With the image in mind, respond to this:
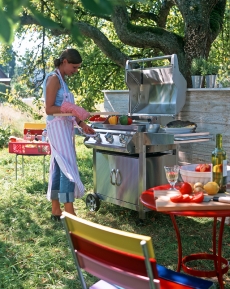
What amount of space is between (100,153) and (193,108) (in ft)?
3.47

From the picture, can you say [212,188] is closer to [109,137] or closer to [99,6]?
[99,6]

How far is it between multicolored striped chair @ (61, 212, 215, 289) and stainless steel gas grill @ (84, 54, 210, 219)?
2.19 m

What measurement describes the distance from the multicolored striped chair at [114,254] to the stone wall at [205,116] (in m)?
2.81

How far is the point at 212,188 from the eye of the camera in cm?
219

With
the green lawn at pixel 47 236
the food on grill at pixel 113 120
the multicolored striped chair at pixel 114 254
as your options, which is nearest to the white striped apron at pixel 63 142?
the food on grill at pixel 113 120

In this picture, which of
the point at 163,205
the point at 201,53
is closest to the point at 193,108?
the point at 201,53

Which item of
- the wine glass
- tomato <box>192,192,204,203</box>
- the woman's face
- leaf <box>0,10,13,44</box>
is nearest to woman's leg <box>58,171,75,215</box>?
the woman's face

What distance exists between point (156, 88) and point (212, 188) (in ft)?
8.10

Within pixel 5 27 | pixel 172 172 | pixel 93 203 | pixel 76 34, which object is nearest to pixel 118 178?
pixel 93 203

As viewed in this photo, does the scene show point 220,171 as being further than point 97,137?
No

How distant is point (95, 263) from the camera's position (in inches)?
63.4

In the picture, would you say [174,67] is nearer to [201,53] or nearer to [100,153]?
[100,153]

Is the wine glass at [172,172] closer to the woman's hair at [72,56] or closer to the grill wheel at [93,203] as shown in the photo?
the woman's hair at [72,56]

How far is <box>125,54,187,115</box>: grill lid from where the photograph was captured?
426cm
